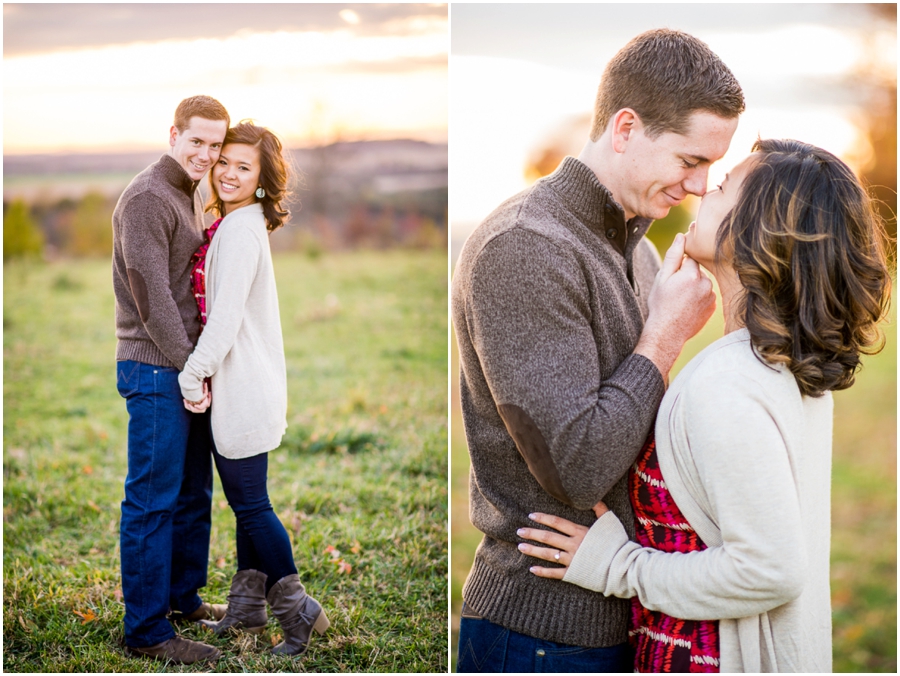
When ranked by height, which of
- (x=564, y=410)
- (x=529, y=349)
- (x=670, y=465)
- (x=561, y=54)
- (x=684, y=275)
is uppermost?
(x=561, y=54)

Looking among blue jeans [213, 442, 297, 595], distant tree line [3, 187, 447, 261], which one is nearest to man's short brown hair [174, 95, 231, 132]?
blue jeans [213, 442, 297, 595]

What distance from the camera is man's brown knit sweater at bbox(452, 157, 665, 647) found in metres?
1.39

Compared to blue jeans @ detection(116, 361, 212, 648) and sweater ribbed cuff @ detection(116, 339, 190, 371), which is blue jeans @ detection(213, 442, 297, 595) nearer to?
blue jeans @ detection(116, 361, 212, 648)

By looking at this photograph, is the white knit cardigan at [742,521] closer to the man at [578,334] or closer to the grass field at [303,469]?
the man at [578,334]

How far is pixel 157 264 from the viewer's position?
1.94 m

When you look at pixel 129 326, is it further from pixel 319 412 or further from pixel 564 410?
pixel 319 412

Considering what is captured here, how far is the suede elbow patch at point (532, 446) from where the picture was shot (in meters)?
1.41

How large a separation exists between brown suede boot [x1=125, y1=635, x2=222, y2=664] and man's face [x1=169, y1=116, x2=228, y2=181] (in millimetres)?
1251

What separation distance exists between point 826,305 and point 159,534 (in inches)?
67.2

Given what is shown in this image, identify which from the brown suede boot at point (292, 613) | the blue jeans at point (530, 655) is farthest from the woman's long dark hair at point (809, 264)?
the brown suede boot at point (292, 613)

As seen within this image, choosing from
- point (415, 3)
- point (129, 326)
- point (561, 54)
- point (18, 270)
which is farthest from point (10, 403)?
point (561, 54)

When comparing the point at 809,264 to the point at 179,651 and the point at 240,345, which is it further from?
the point at 179,651

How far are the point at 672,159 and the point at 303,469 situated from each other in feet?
7.62

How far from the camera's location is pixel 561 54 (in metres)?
2.60
